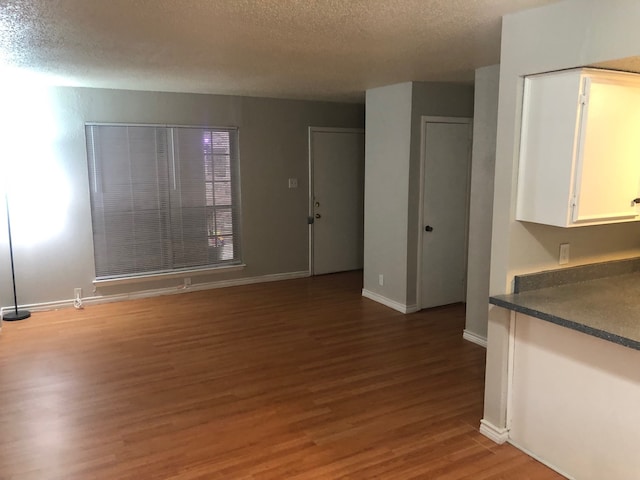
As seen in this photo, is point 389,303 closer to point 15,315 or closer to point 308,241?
point 308,241

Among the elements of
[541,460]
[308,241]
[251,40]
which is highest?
[251,40]

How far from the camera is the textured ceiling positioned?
2.39 m

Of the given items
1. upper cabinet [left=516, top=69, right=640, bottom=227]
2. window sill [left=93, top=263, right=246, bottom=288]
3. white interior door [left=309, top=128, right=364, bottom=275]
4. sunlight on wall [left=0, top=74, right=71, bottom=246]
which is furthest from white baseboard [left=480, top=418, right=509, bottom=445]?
sunlight on wall [left=0, top=74, right=71, bottom=246]

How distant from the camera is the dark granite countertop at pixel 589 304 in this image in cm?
212

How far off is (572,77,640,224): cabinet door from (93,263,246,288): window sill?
4425 millimetres

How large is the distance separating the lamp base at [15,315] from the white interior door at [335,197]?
3363 millimetres

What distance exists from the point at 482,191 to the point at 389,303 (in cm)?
176

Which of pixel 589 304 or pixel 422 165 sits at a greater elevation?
pixel 422 165

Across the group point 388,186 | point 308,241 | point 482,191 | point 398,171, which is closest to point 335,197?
point 308,241

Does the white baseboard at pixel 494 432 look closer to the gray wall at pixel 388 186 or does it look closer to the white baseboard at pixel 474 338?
the white baseboard at pixel 474 338

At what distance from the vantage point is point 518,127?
2562mm

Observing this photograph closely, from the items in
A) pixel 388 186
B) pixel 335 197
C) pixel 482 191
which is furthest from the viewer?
pixel 335 197

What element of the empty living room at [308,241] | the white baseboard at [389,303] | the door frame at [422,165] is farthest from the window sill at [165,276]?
the door frame at [422,165]

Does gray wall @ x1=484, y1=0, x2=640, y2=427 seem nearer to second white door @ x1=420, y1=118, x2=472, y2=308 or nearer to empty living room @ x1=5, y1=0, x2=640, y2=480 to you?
empty living room @ x1=5, y1=0, x2=640, y2=480
